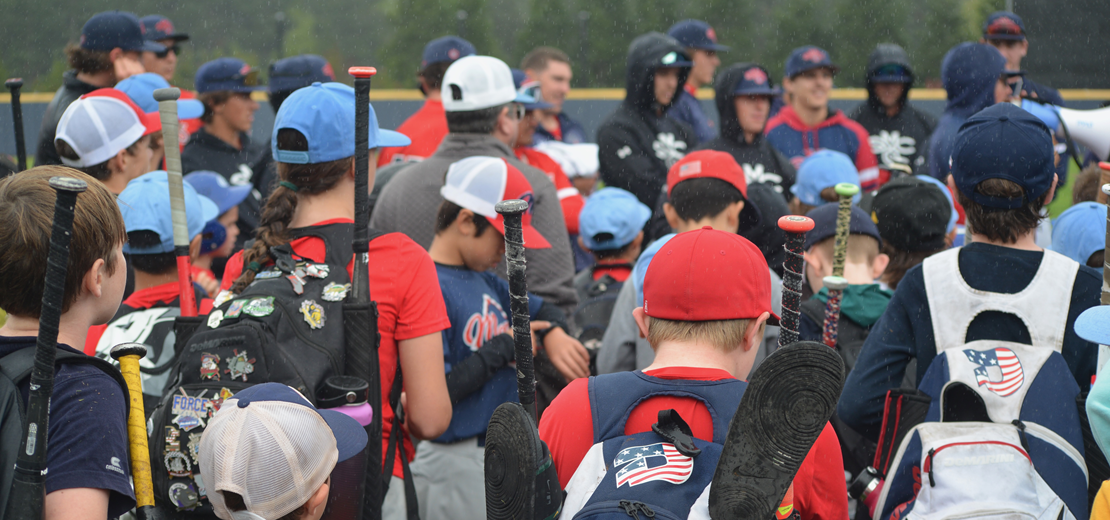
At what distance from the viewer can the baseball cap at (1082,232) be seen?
320 cm

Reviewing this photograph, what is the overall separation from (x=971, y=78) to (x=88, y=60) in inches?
205

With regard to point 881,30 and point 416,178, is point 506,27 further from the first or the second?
point 416,178

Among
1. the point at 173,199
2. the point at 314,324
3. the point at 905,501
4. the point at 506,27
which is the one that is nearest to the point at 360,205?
the point at 314,324

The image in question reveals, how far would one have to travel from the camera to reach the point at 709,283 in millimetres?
1857

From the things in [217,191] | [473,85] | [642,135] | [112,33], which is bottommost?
[217,191]

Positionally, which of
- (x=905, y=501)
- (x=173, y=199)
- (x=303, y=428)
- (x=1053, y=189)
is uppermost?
(x=1053, y=189)

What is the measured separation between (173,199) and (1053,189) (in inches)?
97.6

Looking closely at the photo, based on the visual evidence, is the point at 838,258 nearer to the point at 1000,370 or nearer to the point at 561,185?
the point at 1000,370

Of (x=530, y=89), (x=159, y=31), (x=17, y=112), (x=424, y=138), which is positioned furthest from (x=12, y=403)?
(x=159, y=31)

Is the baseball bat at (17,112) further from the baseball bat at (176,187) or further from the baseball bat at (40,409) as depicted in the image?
the baseball bat at (40,409)

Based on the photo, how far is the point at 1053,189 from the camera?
2.50 m

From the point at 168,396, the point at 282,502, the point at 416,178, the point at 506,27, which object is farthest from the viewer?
the point at 506,27

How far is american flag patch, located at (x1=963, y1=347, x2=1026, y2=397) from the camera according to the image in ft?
7.50

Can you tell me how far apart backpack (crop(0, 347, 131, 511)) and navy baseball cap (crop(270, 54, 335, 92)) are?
14.5 ft
